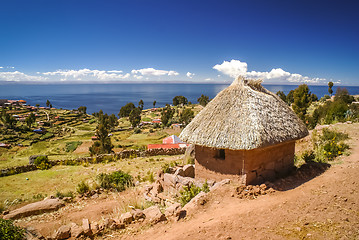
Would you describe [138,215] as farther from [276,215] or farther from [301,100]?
[301,100]

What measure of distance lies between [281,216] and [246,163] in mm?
2832

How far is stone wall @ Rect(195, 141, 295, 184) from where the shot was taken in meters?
7.89

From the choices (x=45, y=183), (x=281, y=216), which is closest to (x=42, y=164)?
(x=45, y=183)

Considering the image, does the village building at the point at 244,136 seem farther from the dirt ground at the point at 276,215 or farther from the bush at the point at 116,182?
the bush at the point at 116,182

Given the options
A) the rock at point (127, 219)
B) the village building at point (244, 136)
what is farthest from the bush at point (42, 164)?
the rock at point (127, 219)

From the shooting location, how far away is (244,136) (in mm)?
7680

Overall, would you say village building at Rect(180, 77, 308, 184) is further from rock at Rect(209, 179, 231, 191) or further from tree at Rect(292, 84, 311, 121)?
tree at Rect(292, 84, 311, 121)

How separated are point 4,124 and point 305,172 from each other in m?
72.4

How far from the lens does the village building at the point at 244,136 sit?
7.82 metres

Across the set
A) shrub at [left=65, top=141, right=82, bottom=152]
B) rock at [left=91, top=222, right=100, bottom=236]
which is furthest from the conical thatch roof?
shrub at [left=65, top=141, right=82, bottom=152]

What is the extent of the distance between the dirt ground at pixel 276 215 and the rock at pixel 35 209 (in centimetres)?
47

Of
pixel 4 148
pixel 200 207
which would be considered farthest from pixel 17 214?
pixel 4 148

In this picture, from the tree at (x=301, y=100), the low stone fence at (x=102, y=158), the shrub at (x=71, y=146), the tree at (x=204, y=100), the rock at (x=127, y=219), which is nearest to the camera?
the rock at (x=127, y=219)

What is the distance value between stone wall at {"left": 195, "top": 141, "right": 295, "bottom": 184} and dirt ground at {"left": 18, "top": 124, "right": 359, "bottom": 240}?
66 centimetres
